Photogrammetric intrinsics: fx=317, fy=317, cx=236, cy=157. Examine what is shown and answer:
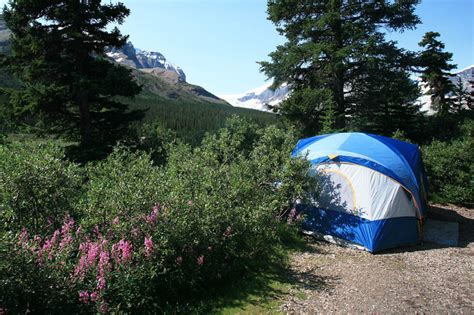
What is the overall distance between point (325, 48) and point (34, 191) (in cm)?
1585

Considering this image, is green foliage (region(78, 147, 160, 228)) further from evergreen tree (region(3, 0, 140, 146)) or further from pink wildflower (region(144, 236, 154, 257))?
evergreen tree (region(3, 0, 140, 146))

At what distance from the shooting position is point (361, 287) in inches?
284

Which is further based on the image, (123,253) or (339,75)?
(339,75)

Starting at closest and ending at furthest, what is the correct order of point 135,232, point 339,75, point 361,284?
point 135,232
point 361,284
point 339,75

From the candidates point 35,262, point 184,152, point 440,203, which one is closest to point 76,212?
point 35,262

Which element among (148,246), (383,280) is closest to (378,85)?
(383,280)

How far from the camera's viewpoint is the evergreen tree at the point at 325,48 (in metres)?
17.6

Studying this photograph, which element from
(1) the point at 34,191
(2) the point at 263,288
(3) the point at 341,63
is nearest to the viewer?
(1) the point at 34,191

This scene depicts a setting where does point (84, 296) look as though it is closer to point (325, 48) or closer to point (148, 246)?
point (148, 246)

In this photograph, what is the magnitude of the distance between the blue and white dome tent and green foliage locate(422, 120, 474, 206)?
18.1 ft

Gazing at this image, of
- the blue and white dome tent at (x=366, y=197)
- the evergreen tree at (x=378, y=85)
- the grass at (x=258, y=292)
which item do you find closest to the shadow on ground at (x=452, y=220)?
the blue and white dome tent at (x=366, y=197)

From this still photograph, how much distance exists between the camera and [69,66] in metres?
14.7

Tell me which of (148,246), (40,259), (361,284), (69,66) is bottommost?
(361,284)

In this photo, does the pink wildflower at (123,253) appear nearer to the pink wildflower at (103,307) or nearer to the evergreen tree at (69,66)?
the pink wildflower at (103,307)
